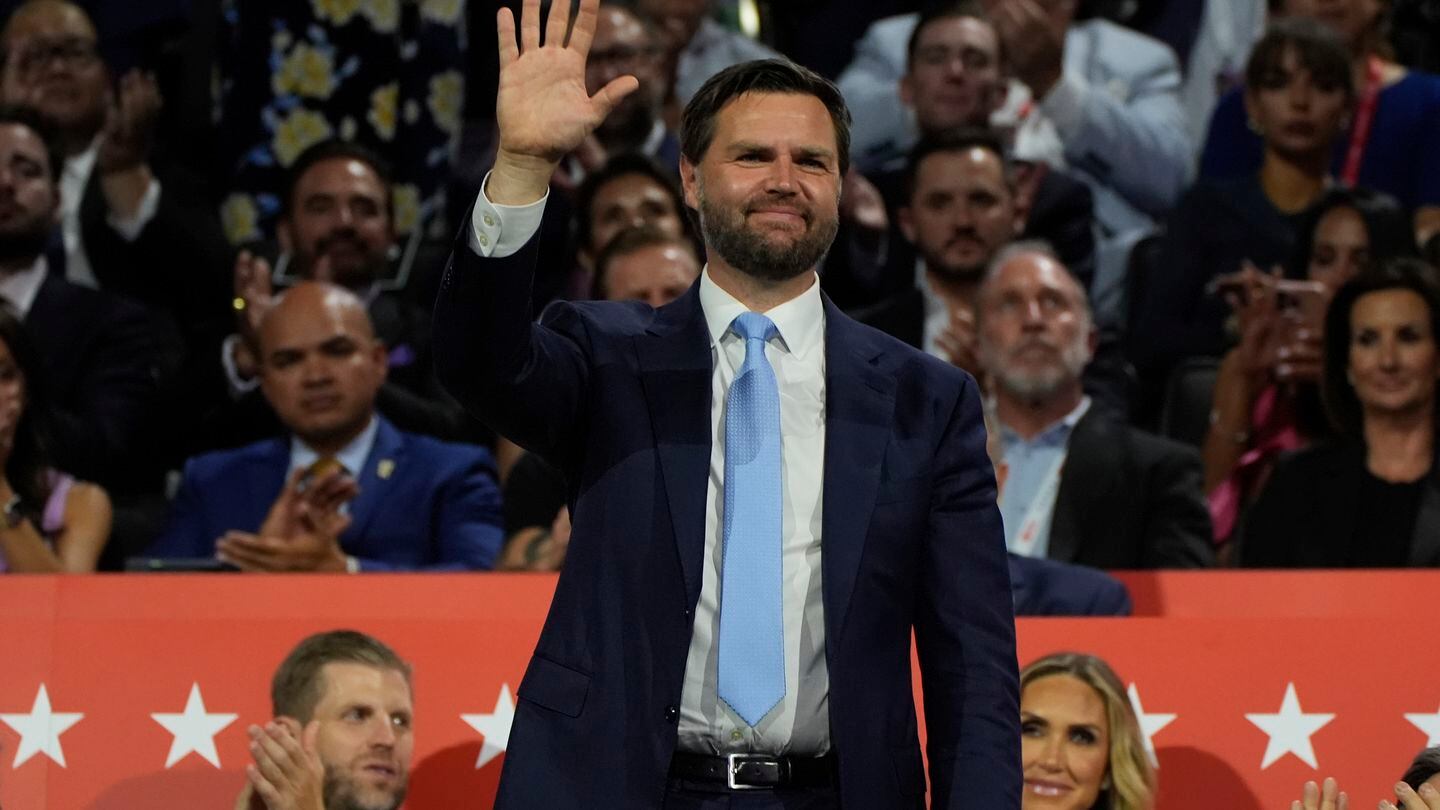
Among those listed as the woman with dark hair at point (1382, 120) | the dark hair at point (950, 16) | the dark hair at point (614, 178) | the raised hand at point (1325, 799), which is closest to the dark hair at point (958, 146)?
the dark hair at point (950, 16)

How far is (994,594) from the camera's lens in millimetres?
2680

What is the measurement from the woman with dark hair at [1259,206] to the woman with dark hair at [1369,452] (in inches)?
38.9

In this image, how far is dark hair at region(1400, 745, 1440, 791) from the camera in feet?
11.7

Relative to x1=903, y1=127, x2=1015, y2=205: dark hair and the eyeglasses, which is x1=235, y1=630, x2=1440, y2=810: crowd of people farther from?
the eyeglasses

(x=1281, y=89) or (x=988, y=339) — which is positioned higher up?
(x=1281, y=89)

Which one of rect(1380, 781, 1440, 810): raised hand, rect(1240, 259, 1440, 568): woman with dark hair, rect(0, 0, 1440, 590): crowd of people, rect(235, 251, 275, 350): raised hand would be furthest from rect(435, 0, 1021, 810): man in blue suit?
rect(235, 251, 275, 350): raised hand

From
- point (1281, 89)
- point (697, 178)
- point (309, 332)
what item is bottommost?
point (697, 178)

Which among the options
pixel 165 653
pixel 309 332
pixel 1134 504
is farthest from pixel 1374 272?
pixel 165 653

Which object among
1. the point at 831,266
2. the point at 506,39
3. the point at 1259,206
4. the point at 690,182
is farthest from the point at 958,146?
the point at 506,39

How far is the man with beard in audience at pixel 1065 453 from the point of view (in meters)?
5.06

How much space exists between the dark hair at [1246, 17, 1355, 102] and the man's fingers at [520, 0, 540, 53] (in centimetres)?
417

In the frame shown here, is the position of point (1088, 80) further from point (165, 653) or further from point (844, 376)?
point (844, 376)

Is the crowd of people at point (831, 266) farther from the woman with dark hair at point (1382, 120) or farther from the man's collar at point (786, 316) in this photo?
the man's collar at point (786, 316)

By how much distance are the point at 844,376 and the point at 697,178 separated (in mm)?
320
